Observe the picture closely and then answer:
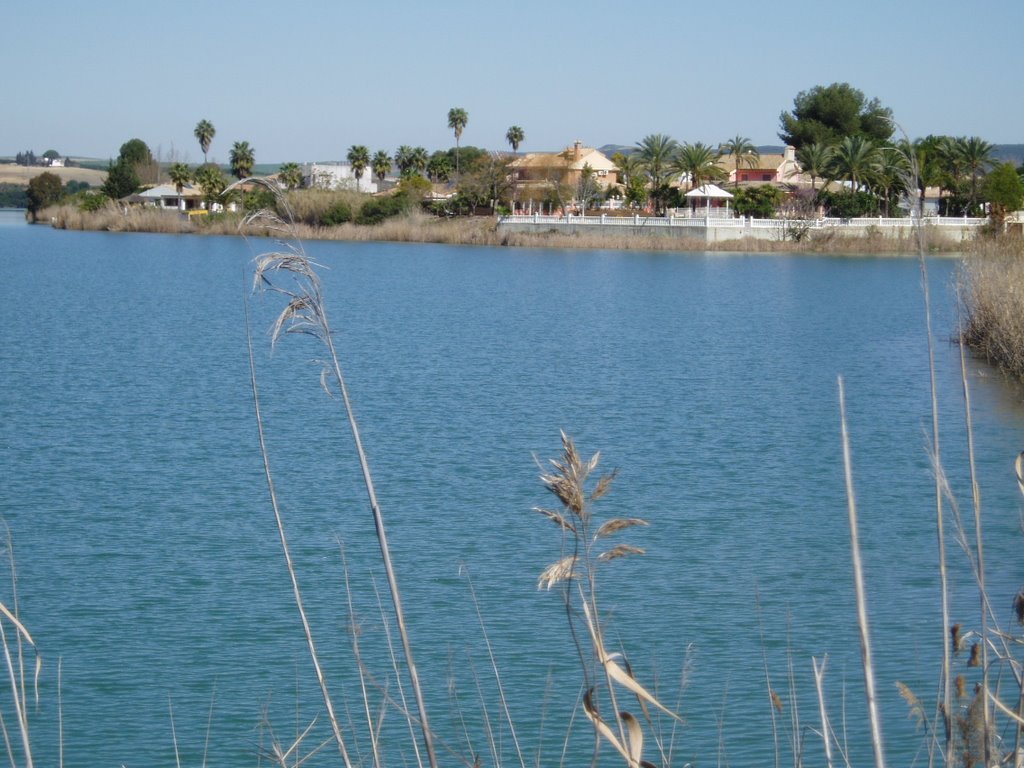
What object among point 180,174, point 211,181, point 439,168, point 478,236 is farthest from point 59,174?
point 478,236

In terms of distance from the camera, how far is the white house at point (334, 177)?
83631 mm

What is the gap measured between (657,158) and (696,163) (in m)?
3.34

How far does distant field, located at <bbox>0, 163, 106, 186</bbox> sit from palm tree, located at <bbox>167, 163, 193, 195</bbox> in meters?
77.5

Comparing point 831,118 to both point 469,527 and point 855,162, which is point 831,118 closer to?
point 855,162

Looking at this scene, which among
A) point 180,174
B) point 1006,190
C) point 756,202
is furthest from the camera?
point 180,174

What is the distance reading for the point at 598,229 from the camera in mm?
65375

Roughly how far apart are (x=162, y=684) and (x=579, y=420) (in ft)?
31.6

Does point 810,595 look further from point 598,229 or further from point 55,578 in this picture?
point 598,229

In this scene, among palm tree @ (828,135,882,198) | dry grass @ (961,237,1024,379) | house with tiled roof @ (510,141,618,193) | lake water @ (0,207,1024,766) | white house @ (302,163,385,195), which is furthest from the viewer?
white house @ (302,163,385,195)

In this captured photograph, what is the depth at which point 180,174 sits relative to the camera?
293 feet

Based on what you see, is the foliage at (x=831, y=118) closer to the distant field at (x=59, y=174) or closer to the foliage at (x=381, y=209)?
the foliage at (x=381, y=209)

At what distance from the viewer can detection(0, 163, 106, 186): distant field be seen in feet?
553

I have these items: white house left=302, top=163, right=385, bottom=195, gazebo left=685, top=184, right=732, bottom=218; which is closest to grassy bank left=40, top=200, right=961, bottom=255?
gazebo left=685, top=184, right=732, bottom=218

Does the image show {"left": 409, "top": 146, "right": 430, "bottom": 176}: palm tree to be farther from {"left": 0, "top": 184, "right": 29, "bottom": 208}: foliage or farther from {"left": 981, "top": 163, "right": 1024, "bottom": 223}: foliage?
{"left": 0, "top": 184, "right": 29, "bottom": 208}: foliage
